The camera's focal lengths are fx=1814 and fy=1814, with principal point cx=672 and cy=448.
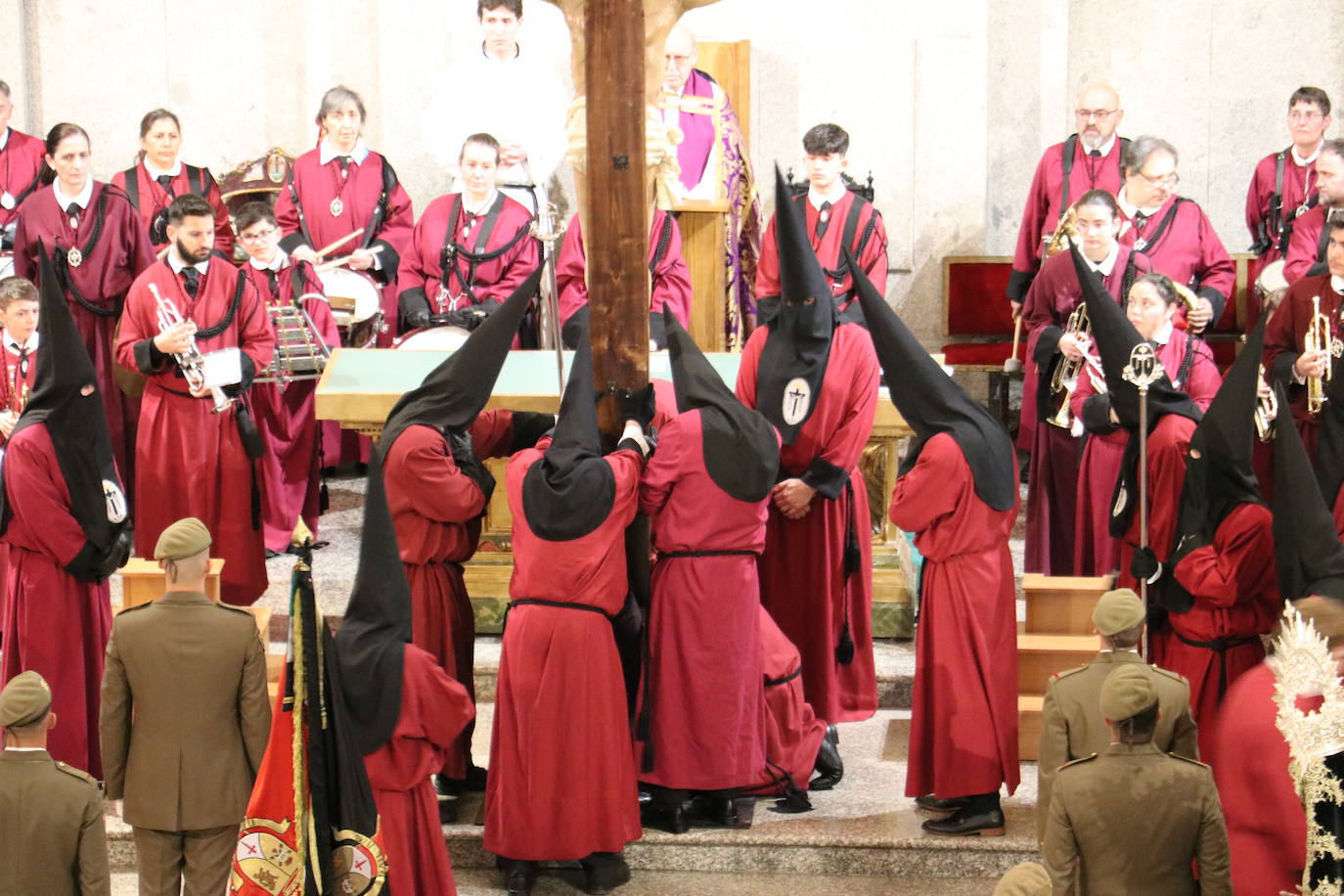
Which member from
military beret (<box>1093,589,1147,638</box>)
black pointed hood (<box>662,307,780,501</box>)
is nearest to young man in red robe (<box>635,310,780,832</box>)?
black pointed hood (<box>662,307,780,501</box>)

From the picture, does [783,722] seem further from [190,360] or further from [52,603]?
[190,360]

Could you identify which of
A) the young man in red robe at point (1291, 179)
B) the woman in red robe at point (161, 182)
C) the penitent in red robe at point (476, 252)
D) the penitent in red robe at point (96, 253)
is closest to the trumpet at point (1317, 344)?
the young man in red robe at point (1291, 179)

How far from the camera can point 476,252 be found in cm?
991

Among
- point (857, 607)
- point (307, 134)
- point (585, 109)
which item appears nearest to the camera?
point (585, 109)

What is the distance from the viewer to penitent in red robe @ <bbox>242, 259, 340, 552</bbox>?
9.83m

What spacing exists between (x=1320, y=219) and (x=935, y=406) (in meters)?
4.13

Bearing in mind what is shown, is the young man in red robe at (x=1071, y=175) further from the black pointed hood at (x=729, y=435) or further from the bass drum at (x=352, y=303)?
the black pointed hood at (x=729, y=435)

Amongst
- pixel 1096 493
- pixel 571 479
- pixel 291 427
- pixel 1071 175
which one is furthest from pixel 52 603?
pixel 1071 175

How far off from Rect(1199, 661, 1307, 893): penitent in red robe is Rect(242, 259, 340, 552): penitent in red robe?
19.4ft

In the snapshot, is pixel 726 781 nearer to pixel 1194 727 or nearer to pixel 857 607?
pixel 857 607

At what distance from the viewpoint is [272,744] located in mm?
5375

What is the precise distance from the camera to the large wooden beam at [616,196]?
21.0ft

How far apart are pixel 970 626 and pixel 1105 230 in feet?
9.85

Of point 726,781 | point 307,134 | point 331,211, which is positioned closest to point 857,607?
point 726,781
